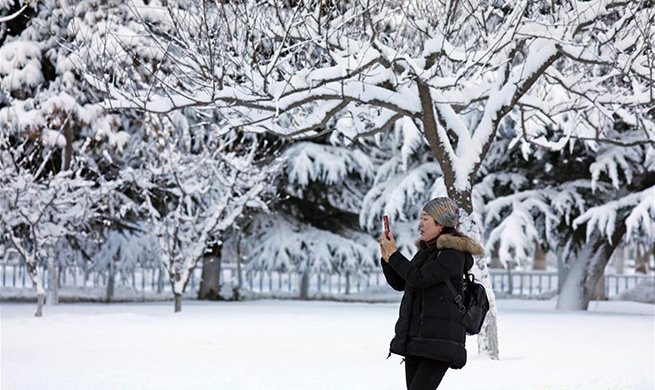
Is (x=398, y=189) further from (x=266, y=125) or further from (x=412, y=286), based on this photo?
(x=412, y=286)

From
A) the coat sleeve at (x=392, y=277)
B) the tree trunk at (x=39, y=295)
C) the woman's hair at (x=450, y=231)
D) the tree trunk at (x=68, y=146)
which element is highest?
the tree trunk at (x=68, y=146)

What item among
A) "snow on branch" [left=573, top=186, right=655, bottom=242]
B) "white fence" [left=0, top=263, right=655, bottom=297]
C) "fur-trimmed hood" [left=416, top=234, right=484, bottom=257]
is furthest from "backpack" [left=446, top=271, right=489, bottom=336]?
"white fence" [left=0, top=263, right=655, bottom=297]

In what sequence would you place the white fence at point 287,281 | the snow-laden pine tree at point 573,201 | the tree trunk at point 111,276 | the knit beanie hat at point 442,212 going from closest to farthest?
the knit beanie hat at point 442,212
the snow-laden pine tree at point 573,201
the tree trunk at point 111,276
the white fence at point 287,281

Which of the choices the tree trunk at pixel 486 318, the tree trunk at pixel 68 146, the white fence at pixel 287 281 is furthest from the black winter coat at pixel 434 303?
the white fence at pixel 287 281

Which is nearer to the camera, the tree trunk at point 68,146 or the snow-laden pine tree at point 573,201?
the snow-laden pine tree at point 573,201

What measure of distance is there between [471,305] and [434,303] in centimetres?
26

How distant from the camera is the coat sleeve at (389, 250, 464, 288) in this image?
16.2 feet

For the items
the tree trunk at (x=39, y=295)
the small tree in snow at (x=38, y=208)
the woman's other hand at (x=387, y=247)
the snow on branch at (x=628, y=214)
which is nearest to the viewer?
the woman's other hand at (x=387, y=247)

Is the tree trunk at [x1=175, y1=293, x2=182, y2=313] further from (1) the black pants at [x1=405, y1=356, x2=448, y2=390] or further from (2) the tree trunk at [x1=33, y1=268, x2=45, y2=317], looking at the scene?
(1) the black pants at [x1=405, y1=356, x2=448, y2=390]

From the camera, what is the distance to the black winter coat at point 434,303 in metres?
4.98

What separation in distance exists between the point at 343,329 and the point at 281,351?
325 centimetres

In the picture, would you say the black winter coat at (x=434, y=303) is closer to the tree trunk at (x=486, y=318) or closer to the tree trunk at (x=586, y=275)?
the tree trunk at (x=486, y=318)

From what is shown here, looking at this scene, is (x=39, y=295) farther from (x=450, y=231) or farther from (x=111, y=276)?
(x=450, y=231)

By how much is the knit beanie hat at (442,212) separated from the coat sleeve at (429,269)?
20cm
